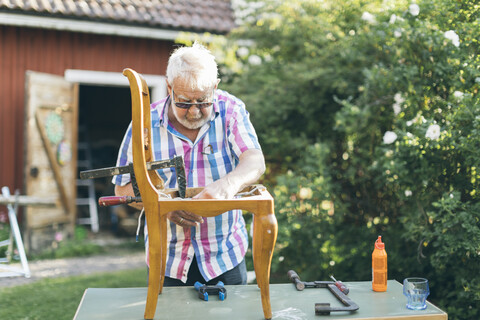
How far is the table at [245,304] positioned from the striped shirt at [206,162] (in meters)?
0.14

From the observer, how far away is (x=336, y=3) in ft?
20.6

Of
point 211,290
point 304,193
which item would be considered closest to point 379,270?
point 211,290

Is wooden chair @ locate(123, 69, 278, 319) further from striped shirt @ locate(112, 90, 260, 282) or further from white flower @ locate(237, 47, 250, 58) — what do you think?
white flower @ locate(237, 47, 250, 58)

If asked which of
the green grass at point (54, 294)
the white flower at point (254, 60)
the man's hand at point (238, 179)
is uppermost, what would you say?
the white flower at point (254, 60)

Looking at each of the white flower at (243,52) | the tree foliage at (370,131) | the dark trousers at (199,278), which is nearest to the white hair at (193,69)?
the dark trousers at (199,278)

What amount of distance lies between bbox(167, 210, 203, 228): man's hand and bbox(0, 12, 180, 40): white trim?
614 cm

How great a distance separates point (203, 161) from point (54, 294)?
375 cm

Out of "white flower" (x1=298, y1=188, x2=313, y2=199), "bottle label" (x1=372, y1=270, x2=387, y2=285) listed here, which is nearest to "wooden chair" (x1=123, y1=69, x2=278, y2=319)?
"bottle label" (x1=372, y1=270, x2=387, y2=285)

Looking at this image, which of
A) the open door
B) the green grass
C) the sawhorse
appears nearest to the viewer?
the green grass

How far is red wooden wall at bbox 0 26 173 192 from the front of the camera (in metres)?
7.70

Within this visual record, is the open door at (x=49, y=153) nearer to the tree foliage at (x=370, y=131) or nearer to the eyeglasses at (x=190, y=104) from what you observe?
the tree foliage at (x=370, y=131)

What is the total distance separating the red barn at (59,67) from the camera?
295 inches

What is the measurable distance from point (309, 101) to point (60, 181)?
3842 millimetres

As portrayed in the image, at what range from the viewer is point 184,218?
2.38 m
